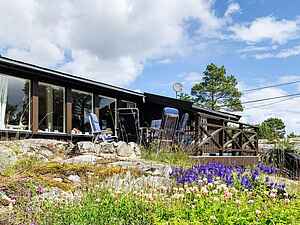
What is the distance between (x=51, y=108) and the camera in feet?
38.1

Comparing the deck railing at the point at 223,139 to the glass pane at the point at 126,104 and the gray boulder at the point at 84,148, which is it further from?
the gray boulder at the point at 84,148

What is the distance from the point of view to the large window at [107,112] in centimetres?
1372

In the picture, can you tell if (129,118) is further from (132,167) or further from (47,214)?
(47,214)

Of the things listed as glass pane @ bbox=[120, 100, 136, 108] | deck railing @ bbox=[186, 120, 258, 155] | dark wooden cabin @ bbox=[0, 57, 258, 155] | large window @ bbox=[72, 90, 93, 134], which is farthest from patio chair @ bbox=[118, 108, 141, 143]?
deck railing @ bbox=[186, 120, 258, 155]

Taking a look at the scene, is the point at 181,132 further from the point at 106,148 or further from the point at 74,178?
the point at 74,178

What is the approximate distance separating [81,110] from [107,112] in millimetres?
1387

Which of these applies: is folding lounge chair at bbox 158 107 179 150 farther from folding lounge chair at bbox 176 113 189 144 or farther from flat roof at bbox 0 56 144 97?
flat roof at bbox 0 56 144 97

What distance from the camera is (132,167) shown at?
268 inches

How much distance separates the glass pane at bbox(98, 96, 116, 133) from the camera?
13.7 m

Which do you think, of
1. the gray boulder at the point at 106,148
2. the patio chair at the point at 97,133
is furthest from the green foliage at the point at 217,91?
the gray boulder at the point at 106,148

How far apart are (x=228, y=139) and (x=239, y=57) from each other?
1045cm

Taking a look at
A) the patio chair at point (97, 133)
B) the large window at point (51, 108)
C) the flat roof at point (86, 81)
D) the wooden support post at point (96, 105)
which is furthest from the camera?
the wooden support post at point (96, 105)

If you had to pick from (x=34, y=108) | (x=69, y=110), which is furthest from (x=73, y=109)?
(x=34, y=108)

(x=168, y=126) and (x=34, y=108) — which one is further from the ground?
(x=34, y=108)
